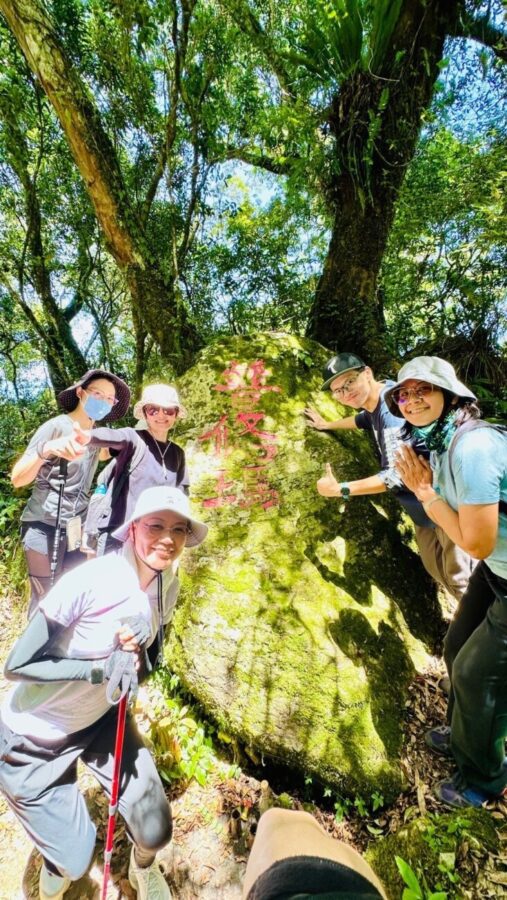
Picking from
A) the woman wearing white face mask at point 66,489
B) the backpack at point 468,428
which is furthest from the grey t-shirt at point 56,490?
the backpack at point 468,428

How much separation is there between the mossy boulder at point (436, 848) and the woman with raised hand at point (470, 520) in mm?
162

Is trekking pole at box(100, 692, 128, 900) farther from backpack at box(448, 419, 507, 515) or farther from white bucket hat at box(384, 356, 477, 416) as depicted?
white bucket hat at box(384, 356, 477, 416)

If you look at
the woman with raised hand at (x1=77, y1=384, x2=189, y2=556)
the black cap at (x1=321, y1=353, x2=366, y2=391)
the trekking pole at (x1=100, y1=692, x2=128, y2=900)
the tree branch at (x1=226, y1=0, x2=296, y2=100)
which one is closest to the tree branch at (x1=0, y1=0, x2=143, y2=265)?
the tree branch at (x1=226, y1=0, x2=296, y2=100)

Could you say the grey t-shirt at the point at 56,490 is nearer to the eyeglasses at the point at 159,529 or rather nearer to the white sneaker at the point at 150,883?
the eyeglasses at the point at 159,529

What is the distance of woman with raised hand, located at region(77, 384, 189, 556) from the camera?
311 cm

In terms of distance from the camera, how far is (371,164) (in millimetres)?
5051

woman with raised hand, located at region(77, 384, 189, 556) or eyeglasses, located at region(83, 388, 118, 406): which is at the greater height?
eyeglasses, located at region(83, 388, 118, 406)

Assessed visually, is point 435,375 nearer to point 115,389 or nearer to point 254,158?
point 115,389

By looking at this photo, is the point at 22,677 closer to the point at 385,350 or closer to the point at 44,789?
the point at 44,789

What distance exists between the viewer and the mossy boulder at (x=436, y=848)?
6.61ft

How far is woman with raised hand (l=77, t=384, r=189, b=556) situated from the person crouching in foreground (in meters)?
1.03

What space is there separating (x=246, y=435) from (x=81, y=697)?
9.67 ft

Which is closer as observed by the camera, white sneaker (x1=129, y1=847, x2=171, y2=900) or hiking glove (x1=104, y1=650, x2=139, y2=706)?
hiking glove (x1=104, y1=650, x2=139, y2=706)

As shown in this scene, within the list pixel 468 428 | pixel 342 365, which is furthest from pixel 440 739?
pixel 342 365
